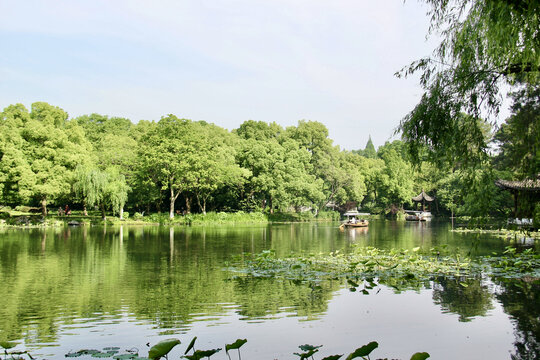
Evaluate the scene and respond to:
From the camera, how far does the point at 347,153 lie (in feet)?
203

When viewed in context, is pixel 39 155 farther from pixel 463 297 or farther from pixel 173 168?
pixel 463 297

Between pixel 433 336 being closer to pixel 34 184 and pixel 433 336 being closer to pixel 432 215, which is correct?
pixel 34 184

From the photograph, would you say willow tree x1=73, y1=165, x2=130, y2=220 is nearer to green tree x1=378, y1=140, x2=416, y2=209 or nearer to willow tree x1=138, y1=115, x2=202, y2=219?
willow tree x1=138, y1=115, x2=202, y2=219

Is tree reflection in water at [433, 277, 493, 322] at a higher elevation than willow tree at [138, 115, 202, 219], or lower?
lower

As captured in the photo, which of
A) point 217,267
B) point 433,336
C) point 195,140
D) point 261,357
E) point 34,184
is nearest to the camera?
point 261,357

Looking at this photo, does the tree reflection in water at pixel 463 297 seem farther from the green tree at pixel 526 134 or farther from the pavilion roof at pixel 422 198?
the pavilion roof at pixel 422 198

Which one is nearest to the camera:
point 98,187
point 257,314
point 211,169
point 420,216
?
point 257,314

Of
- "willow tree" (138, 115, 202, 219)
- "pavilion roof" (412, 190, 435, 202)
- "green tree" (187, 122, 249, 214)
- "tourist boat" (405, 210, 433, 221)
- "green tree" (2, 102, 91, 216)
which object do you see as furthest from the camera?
"pavilion roof" (412, 190, 435, 202)

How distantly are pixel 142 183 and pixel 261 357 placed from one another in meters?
35.4

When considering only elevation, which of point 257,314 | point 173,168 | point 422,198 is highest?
point 173,168

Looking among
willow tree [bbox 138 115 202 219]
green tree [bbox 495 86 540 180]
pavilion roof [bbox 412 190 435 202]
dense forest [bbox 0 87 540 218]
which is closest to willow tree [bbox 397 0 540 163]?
green tree [bbox 495 86 540 180]

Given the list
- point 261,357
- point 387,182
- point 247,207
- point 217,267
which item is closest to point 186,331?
point 261,357

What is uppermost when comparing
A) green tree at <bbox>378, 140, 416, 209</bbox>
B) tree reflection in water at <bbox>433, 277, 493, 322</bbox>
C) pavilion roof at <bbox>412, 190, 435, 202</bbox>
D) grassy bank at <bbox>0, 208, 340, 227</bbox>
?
green tree at <bbox>378, 140, 416, 209</bbox>

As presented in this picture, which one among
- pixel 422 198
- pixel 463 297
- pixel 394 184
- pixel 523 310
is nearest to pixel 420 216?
pixel 422 198
